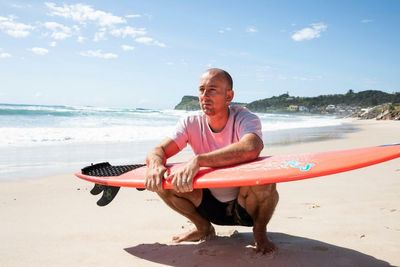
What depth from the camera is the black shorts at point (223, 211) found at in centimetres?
257

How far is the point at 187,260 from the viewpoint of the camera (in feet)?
8.11

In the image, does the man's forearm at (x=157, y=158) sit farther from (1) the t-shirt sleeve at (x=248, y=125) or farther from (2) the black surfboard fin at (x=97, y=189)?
(2) the black surfboard fin at (x=97, y=189)

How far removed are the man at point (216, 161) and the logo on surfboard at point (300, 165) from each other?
187 millimetres

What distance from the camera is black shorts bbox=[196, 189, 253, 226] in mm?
2566

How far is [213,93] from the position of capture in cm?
260

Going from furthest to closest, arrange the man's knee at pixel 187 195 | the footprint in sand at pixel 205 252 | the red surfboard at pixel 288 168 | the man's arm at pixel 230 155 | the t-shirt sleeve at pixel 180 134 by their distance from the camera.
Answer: the t-shirt sleeve at pixel 180 134
the man's knee at pixel 187 195
the footprint in sand at pixel 205 252
the man's arm at pixel 230 155
the red surfboard at pixel 288 168

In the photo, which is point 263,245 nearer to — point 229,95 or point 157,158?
point 157,158

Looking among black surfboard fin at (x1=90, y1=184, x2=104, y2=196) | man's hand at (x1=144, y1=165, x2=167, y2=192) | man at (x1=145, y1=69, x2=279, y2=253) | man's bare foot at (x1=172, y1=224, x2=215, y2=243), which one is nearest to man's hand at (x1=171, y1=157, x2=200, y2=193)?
man at (x1=145, y1=69, x2=279, y2=253)

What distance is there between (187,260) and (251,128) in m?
0.95

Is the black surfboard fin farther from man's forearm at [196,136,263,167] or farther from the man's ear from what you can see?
the man's ear

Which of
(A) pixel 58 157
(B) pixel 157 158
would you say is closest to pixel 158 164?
(B) pixel 157 158

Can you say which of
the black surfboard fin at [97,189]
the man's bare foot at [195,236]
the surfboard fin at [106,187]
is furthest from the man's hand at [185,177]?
the black surfboard fin at [97,189]

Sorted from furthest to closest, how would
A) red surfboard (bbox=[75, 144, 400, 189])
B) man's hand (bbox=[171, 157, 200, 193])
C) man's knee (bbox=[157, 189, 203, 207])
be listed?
1. man's knee (bbox=[157, 189, 203, 207])
2. man's hand (bbox=[171, 157, 200, 193])
3. red surfboard (bbox=[75, 144, 400, 189])

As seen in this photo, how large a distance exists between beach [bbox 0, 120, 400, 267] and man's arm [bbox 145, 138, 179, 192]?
511 mm
